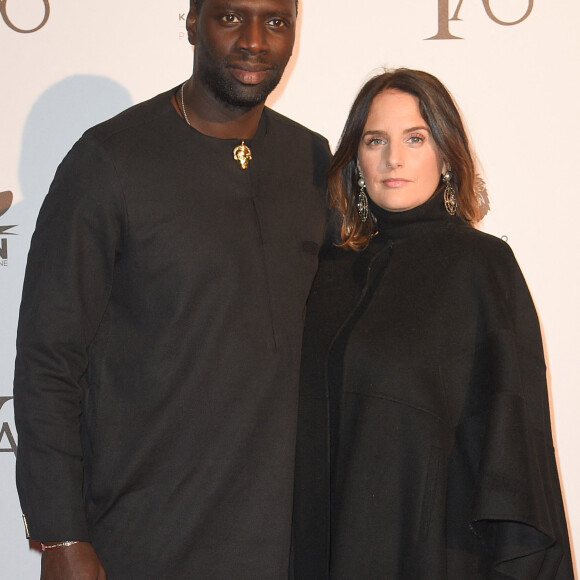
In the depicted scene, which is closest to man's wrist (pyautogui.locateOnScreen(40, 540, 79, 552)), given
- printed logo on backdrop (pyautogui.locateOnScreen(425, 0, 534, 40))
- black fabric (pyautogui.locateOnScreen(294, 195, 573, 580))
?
black fabric (pyautogui.locateOnScreen(294, 195, 573, 580))

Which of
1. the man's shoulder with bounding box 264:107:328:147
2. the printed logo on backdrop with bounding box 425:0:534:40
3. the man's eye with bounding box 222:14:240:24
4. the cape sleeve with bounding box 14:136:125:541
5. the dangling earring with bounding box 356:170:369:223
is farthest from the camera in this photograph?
the printed logo on backdrop with bounding box 425:0:534:40

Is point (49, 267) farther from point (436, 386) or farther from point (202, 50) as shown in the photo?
point (436, 386)

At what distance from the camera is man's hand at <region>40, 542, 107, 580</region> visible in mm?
1568

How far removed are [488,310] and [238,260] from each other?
1.74 feet

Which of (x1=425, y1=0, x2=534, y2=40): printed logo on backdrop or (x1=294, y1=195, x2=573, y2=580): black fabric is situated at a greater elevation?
(x1=425, y1=0, x2=534, y2=40): printed logo on backdrop

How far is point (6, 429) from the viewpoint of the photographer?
2.39m

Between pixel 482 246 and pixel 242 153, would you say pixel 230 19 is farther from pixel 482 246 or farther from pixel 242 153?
pixel 482 246

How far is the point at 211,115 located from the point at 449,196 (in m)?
0.59

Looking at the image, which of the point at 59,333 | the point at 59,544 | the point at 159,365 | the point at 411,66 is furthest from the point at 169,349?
the point at 411,66

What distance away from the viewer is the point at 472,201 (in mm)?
1953

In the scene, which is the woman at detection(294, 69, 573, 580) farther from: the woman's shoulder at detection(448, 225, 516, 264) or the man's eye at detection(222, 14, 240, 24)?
the man's eye at detection(222, 14, 240, 24)

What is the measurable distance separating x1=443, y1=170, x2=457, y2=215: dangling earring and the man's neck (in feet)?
1.59

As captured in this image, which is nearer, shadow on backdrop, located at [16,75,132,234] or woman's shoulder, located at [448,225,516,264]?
woman's shoulder, located at [448,225,516,264]

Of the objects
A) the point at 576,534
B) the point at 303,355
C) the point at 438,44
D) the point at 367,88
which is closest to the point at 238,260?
the point at 303,355
